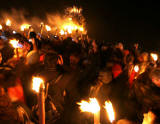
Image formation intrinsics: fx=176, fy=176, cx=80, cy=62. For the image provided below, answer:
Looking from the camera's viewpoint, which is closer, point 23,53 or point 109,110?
point 109,110

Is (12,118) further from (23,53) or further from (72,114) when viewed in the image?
(23,53)

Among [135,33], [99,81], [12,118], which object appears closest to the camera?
[12,118]

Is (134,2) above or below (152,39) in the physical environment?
above

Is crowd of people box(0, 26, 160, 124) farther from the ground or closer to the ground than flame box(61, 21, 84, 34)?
closer to the ground

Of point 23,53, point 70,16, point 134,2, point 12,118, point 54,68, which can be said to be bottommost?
point 12,118

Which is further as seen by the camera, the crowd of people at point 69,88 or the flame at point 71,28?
the flame at point 71,28

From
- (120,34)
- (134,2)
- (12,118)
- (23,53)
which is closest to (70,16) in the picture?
(120,34)

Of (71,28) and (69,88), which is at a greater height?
(71,28)

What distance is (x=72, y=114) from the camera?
3.70 metres

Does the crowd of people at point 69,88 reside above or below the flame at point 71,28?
below

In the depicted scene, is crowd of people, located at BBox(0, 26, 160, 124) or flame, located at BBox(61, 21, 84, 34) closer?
crowd of people, located at BBox(0, 26, 160, 124)

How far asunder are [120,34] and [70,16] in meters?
7.03

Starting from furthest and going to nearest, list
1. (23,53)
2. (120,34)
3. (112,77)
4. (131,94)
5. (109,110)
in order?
1. (120,34)
2. (23,53)
3. (112,77)
4. (131,94)
5. (109,110)

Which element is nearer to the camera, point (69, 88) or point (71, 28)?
point (69, 88)
